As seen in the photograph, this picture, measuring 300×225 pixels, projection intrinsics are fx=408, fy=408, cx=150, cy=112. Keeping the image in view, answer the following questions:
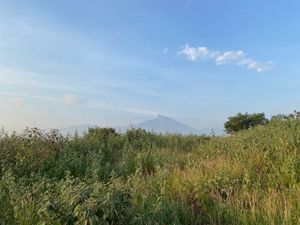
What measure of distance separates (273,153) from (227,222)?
10.5 feet

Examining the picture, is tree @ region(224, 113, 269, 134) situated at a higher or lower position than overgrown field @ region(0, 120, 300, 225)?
higher

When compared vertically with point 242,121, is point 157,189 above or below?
below

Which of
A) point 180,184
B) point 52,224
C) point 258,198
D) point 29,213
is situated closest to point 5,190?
point 29,213

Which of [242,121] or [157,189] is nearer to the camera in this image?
[157,189]

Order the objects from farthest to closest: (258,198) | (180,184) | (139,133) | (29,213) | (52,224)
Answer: (139,133) → (180,184) → (258,198) → (29,213) → (52,224)

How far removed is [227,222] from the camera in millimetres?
5355

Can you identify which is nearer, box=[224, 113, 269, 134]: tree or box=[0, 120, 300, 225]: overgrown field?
box=[0, 120, 300, 225]: overgrown field

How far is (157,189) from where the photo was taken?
254 inches

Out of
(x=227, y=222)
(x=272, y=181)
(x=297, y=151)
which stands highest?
(x=297, y=151)

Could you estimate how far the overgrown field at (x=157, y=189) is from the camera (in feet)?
15.7

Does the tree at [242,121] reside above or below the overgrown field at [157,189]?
above

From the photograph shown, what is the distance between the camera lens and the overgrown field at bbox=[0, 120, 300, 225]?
4.79 m

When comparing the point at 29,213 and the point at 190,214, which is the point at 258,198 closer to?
the point at 190,214

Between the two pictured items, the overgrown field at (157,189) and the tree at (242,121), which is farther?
the tree at (242,121)
